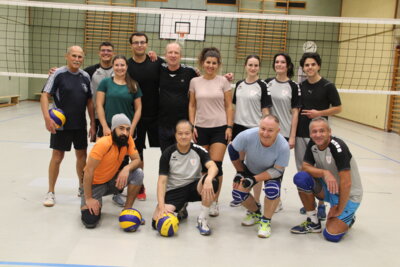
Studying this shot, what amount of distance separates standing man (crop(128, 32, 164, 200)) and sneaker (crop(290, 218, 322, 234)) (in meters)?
1.69

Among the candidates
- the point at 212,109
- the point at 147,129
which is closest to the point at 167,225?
the point at 212,109

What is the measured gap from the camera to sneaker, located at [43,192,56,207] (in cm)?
370

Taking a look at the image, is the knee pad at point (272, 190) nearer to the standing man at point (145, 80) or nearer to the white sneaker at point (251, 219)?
the white sneaker at point (251, 219)

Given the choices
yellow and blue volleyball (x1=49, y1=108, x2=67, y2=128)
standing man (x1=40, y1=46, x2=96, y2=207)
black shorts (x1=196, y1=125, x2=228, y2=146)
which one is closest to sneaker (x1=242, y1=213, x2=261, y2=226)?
→ black shorts (x1=196, y1=125, x2=228, y2=146)

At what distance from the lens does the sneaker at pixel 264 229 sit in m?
3.23

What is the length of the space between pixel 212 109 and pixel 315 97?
101 centimetres

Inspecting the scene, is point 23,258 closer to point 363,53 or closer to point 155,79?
point 155,79

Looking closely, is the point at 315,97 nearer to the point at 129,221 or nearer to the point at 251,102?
the point at 251,102

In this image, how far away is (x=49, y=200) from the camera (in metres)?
3.73

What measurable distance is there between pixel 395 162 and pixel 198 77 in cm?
458

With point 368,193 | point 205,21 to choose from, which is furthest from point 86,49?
point 368,193

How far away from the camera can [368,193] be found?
4.66m

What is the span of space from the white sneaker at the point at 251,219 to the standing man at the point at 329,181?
0.36 meters

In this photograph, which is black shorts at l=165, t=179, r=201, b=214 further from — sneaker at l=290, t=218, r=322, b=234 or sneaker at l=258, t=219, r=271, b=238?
sneaker at l=290, t=218, r=322, b=234
